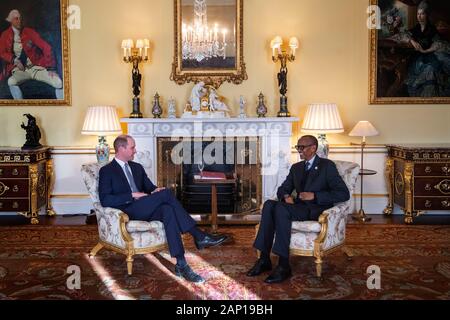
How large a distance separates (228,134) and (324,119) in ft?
3.97

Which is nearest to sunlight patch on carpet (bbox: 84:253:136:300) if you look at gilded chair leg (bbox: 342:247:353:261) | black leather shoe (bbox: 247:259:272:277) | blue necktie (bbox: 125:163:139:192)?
blue necktie (bbox: 125:163:139:192)

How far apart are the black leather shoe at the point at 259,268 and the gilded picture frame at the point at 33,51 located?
3.63m

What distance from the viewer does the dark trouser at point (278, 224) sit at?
374 cm

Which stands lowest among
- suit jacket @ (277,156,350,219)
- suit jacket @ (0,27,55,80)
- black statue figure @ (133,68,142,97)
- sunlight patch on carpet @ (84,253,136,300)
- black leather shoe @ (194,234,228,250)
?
sunlight patch on carpet @ (84,253,136,300)

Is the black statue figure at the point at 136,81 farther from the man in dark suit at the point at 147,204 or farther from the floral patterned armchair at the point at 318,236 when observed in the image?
the floral patterned armchair at the point at 318,236

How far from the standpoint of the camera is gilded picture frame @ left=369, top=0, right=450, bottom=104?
606cm

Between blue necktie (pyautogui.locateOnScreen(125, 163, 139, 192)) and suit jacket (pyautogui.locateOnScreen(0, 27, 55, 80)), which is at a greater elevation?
suit jacket (pyautogui.locateOnScreen(0, 27, 55, 80))

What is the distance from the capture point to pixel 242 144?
20.1 feet

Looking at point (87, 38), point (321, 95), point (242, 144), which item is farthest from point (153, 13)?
point (321, 95)

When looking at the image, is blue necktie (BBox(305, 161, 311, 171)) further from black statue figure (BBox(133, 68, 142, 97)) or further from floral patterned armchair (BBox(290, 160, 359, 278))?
black statue figure (BBox(133, 68, 142, 97))

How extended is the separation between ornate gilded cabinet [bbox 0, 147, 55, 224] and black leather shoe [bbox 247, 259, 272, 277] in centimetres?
312

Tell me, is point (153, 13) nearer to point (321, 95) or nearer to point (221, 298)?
point (321, 95)

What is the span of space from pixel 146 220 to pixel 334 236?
156 cm

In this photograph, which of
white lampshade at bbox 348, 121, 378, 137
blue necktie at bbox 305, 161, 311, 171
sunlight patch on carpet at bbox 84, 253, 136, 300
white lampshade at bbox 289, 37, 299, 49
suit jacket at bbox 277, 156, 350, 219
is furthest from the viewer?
white lampshade at bbox 289, 37, 299, 49
